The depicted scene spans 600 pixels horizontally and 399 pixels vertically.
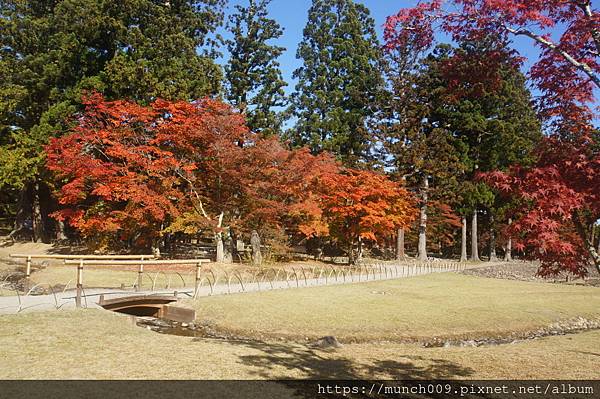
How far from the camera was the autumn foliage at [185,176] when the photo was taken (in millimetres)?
19312

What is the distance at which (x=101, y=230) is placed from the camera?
20.2 metres

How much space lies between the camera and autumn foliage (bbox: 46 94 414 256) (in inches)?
760

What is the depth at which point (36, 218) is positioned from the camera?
2897 cm

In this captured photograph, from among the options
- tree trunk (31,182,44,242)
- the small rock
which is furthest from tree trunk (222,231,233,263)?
tree trunk (31,182,44,242)

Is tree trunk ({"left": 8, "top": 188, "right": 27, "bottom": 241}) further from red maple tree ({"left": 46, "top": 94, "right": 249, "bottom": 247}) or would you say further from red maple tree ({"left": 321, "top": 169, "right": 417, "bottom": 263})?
red maple tree ({"left": 321, "top": 169, "right": 417, "bottom": 263})

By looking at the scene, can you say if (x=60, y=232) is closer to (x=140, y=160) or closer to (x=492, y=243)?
(x=140, y=160)

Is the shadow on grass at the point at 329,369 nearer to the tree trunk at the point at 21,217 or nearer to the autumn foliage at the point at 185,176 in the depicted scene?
the autumn foliage at the point at 185,176

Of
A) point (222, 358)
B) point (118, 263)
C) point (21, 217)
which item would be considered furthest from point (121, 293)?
point (21, 217)

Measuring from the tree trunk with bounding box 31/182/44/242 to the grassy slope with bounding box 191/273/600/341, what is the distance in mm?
22026

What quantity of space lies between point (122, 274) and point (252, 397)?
13.9 metres

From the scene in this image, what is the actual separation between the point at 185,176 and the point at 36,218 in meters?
14.9

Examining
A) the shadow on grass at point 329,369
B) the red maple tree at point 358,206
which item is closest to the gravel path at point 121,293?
the red maple tree at point 358,206

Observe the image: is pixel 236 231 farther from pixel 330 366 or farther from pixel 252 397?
pixel 252 397

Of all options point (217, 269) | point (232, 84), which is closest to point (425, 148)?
point (232, 84)
